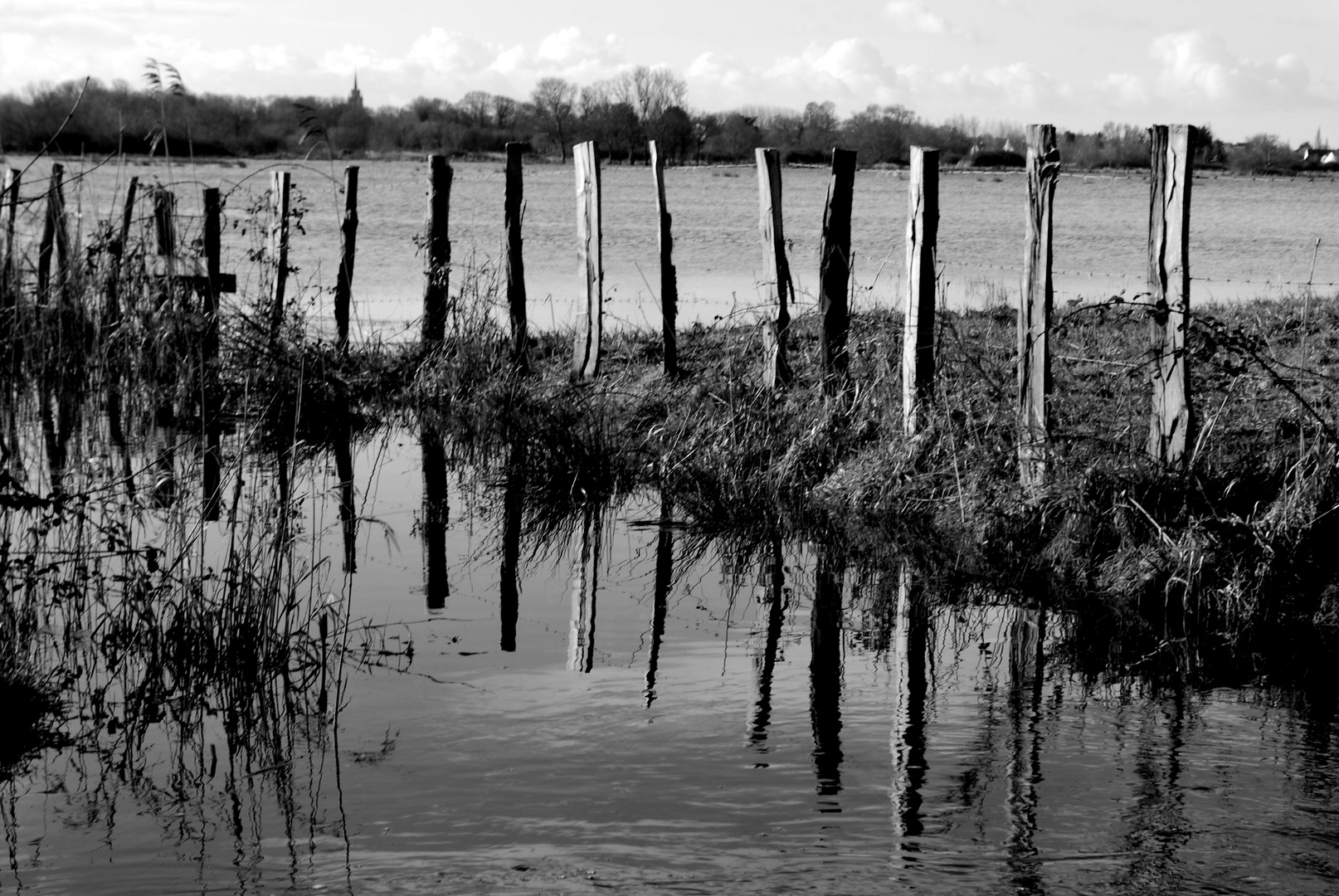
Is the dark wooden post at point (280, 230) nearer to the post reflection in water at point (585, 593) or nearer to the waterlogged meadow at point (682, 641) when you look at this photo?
the waterlogged meadow at point (682, 641)

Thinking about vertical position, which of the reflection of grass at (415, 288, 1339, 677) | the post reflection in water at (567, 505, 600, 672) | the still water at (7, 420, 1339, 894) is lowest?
the still water at (7, 420, 1339, 894)

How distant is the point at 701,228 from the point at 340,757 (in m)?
26.5

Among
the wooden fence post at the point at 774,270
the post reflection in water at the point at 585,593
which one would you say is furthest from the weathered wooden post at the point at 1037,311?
the post reflection in water at the point at 585,593

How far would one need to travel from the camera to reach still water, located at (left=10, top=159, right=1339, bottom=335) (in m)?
17.1

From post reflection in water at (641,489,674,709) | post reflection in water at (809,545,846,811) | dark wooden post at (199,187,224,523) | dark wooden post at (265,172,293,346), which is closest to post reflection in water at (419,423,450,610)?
post reflection in water at (641,489,674,709)

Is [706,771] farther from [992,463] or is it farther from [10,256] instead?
[10,256]

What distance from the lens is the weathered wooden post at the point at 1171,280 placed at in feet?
23.2

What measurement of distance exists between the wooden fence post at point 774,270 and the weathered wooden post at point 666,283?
92 centimetres

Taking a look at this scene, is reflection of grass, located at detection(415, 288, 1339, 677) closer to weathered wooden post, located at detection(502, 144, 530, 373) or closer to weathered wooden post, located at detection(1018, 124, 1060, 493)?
weathered wooden post, located at detection(1018, 124, 1060, 493)

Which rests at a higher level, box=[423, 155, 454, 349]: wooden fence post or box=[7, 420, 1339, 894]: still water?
box=[423, 155, 454, 349]: wooden fence post

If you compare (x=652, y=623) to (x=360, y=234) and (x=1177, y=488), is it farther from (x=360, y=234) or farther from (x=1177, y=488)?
(x=360, y=234)

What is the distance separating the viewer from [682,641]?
6285 mm

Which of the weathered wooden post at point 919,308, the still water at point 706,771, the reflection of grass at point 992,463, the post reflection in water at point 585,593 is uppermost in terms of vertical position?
the weathered wooden post at point 919,308

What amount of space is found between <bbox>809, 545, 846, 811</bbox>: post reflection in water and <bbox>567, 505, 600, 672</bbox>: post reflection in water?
1.03 m
